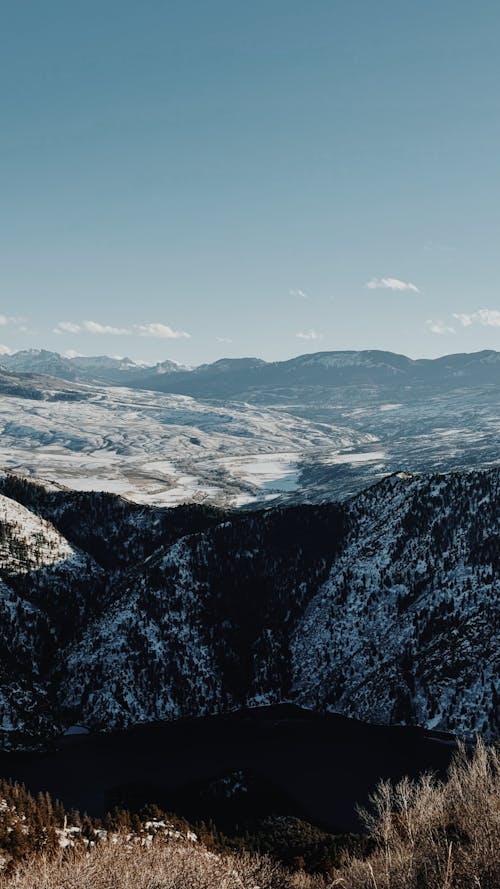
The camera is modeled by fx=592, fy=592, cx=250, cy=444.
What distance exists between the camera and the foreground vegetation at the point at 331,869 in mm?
61031

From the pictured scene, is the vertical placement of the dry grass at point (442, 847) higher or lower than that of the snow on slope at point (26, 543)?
lower

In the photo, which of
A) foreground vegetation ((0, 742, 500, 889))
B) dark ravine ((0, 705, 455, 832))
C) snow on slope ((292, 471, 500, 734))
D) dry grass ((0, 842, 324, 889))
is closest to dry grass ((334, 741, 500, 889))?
foreground vegetation ((0, 742, 500, 889))

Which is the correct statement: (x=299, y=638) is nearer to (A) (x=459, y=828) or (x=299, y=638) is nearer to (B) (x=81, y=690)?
(B) (x=81, y=690)

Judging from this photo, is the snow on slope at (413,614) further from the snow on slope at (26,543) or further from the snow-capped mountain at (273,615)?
the snow on slope at (26,543)

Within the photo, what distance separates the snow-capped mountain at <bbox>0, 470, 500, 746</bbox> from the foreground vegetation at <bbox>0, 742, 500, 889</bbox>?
162 ft

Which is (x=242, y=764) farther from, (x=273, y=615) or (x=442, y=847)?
(x=442, y=847)

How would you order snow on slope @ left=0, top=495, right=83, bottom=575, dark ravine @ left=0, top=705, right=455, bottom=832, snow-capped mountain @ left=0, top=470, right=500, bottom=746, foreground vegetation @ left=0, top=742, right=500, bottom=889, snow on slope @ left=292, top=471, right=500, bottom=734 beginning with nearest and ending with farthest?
foreground vegetation @ left=0, top=742, right=500, bottom=889, dark ravine @ left=0, top=705, right=455, bottom=832, snow on slope @ left=292, top=471, right=500, bottom=734, snow-capped mountain @ left=0, top=470, right=500, bottom=746, snow on slope @ left=0, top=495, right=83, bottom=575

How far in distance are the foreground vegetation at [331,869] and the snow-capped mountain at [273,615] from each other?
4932 cm

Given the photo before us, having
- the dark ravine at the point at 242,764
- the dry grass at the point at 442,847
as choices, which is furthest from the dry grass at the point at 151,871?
the dark ravine at the point at 242,764

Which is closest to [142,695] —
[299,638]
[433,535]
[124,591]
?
[124,591]

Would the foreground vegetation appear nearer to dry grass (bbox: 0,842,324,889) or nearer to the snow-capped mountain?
dry grass (bbox: 0,842,324,889)

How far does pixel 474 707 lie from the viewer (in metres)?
124

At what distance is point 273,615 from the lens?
166125 millimetres

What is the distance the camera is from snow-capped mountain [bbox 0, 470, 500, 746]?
136 m
